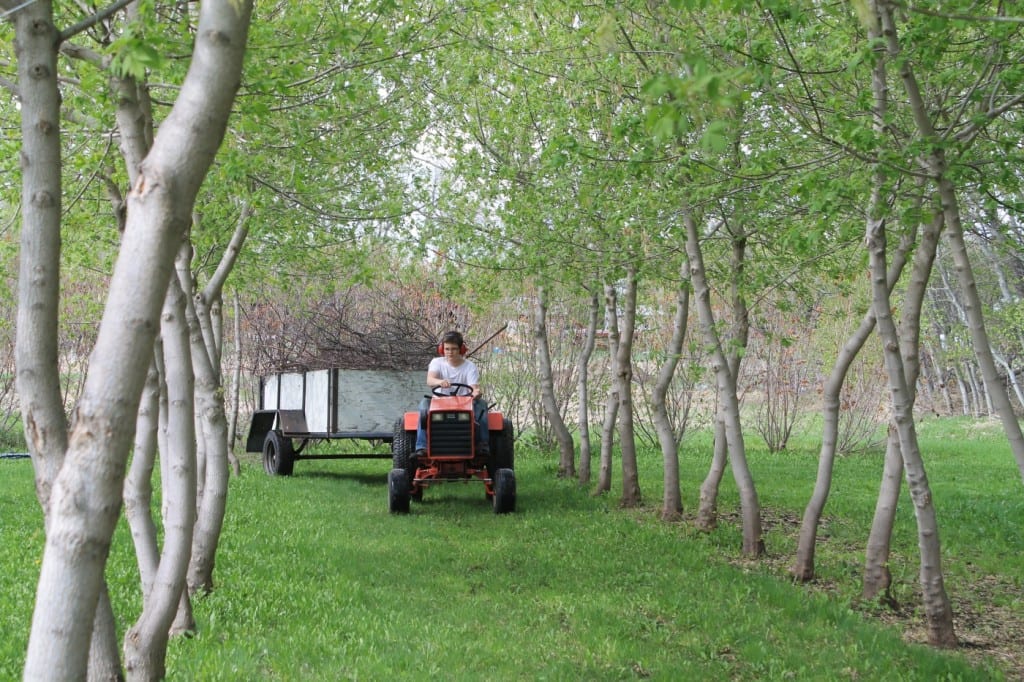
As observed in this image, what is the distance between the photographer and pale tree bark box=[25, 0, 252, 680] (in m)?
2.43

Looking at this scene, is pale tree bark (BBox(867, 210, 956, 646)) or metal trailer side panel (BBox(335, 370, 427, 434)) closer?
pale tree bark (BBox(867, 210, 956, 646))

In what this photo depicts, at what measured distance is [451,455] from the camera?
1182 centimetres

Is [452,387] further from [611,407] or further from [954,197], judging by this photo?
[954,197]

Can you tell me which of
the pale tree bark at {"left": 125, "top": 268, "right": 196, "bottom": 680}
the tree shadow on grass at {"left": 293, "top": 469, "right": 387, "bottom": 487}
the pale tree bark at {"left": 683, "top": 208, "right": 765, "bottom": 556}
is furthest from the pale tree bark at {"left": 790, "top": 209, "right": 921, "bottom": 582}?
the tree shadow on grass at {"left": 293, "top": 469, "right": 387, "bottom": 487}

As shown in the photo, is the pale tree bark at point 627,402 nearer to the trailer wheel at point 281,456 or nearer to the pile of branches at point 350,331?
the pile of branches at point 350,331

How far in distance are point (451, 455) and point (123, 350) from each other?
374 inches

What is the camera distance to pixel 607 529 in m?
10.7

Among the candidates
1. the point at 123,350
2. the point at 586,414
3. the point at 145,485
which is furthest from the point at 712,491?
the point at 123,350

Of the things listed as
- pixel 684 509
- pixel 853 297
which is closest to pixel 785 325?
pixel 853 297

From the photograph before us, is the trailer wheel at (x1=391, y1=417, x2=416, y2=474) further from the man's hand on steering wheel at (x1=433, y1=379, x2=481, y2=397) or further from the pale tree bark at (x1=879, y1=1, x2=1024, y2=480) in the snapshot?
the pale tree bark at (x1=879, y1=1, x2=1024, y2=480)

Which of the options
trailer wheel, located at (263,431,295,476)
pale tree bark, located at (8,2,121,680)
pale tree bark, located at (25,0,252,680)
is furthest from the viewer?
trailer wheel, located at (263,431,295,476)

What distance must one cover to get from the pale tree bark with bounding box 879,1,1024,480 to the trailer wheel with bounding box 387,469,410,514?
281 inches

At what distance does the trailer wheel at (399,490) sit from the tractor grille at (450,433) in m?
0.48

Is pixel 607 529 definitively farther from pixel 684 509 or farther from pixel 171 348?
pixel 171 348
